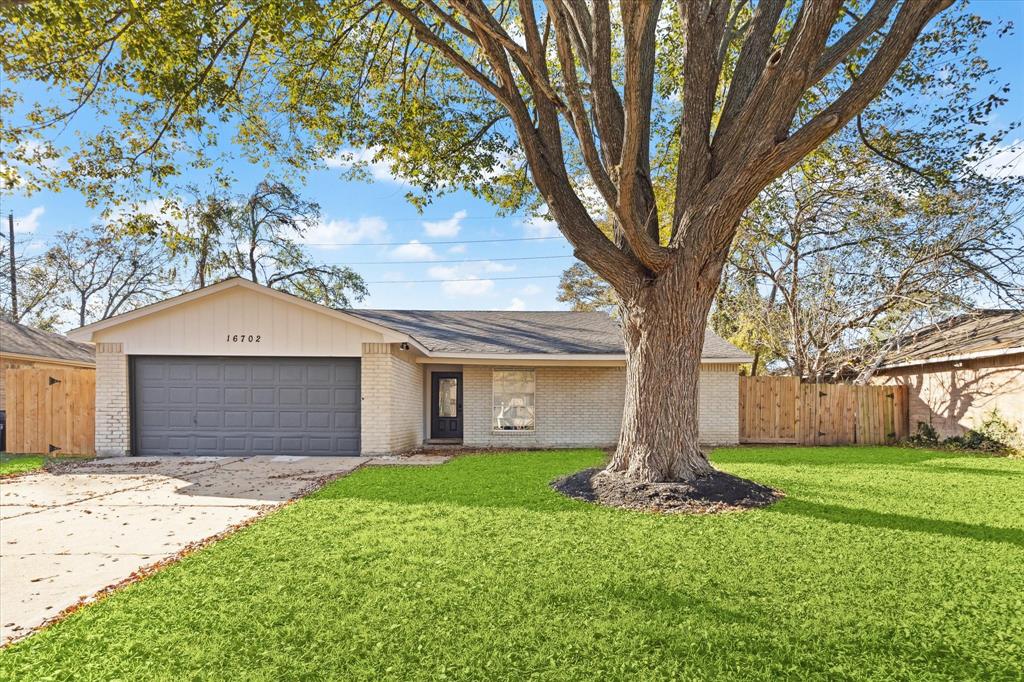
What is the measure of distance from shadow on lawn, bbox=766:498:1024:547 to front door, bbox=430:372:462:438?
1037 cm

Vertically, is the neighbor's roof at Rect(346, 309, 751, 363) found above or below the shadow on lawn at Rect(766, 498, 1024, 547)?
above

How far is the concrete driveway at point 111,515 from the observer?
4121mm

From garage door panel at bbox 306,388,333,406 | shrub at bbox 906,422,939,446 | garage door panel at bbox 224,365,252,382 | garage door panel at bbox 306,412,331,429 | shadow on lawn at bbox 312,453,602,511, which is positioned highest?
garage door panel at bbox 224,365,252,382

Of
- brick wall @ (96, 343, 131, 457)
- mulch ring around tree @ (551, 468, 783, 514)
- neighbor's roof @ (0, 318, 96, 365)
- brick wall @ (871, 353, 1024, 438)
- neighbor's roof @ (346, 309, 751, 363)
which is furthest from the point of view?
neighbor's roof @ (0, 318, 96, 365)

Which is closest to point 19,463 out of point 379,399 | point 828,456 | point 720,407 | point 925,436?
point 379,399

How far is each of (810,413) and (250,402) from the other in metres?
14.1

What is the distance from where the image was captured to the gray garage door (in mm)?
11898

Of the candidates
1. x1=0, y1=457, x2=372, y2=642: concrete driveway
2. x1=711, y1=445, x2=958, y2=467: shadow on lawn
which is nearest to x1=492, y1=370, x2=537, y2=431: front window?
x1=0, y1=457, x2=372, y2=642: concrete driveway

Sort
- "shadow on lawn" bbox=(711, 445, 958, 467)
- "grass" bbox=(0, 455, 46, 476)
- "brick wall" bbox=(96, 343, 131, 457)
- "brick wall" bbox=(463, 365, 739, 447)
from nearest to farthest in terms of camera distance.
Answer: "grass" bbox=(0, 455, 46, 476) < "shadow on lawn" bbox=(711, 445, 958, 467) < "brick wall" bbox=(96, 343, 131, 457) < "brick wall" bbox=(463, 365, 739, 447)

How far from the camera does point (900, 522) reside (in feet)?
18.7

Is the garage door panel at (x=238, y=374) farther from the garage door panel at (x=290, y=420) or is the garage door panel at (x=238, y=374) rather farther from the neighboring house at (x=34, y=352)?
the neighboring house at (x=34, y=352)

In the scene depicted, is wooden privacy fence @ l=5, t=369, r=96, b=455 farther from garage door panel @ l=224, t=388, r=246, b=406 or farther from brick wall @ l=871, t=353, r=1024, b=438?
brick wall @ l=871, t=353, r=1024, b=438

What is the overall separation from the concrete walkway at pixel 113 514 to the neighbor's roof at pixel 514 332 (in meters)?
3.90

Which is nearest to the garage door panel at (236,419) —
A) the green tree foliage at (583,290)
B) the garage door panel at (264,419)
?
the garage door panel at (264,419)
